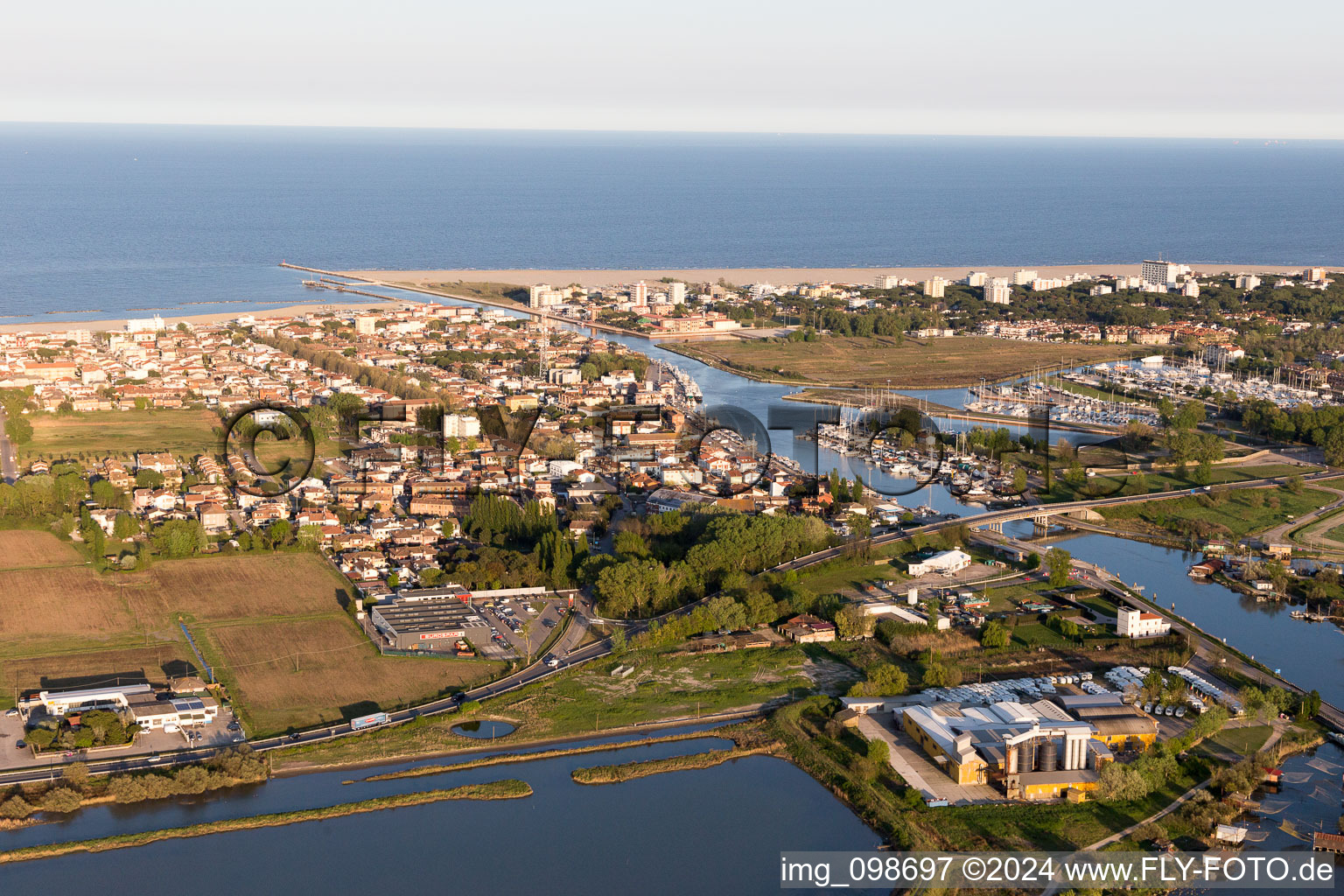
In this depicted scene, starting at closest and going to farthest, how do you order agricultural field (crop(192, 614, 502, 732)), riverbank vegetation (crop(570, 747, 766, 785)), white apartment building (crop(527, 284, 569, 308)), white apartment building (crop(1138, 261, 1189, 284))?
riverbank vegetation (crop(570, 747, 766, 785)), agricultural field (crop(192, 614, 502, 732)), white apartment building (crop(527, 284, 569, 308)), white apartment building (crop(1138, 261, 1189, 284))

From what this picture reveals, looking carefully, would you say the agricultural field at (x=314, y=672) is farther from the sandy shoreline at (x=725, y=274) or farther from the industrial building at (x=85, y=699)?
the sandy shoreline at (x=725, y=274)

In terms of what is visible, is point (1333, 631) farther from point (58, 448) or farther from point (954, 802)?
point (58, 448)

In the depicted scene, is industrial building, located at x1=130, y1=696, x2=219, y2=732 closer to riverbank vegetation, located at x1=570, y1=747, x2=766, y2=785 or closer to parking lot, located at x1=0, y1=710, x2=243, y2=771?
parking lot, located at x1=0, y1=710, x2=243, y2=771

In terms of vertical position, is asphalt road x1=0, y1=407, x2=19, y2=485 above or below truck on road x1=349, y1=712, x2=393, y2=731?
above

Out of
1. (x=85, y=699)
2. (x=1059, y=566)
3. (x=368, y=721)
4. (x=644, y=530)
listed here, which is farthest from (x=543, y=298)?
(x=368, y=721)

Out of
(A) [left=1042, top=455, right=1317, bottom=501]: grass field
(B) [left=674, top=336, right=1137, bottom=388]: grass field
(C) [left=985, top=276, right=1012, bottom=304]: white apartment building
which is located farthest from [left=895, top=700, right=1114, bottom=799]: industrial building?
(C) [left=985, top=276, right=1012, bottom=304]: white apartment building

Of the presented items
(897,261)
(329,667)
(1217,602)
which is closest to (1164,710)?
(1217,602)
